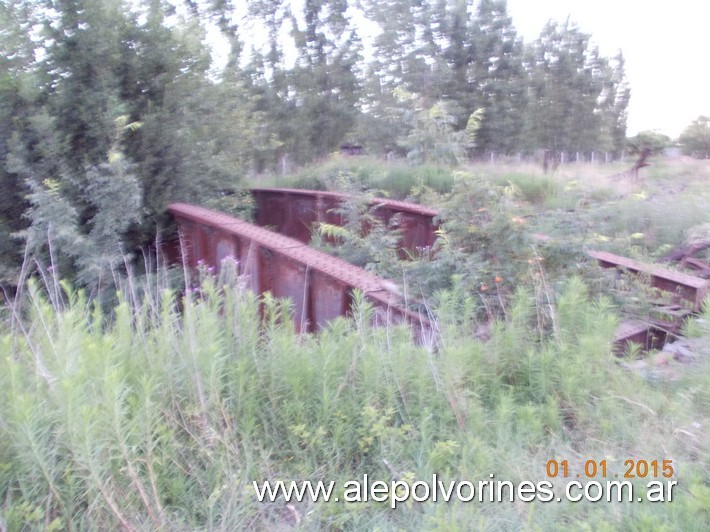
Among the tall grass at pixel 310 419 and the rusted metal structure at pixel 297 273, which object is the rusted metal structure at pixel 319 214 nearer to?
the rusted metal structure at pixel 297 273

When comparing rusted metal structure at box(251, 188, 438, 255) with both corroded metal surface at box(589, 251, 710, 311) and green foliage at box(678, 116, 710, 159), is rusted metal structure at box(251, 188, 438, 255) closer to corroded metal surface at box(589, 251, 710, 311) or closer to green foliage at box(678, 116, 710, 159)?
corroded metal surface at box(589, 251, 710, 311)

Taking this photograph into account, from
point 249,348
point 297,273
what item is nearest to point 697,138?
point 297,273

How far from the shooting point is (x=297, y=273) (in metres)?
5.93

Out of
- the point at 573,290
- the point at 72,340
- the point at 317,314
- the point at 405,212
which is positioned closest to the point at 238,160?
the point at 405,212

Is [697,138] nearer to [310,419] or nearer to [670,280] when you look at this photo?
[670,280]

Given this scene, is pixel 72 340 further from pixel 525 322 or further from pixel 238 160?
pixel 238 160

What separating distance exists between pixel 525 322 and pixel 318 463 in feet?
5.79

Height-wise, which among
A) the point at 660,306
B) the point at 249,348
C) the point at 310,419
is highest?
the point at 249,348

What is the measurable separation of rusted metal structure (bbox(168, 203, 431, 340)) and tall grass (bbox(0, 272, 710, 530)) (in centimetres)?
62

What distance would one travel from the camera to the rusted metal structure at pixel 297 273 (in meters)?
4.77
